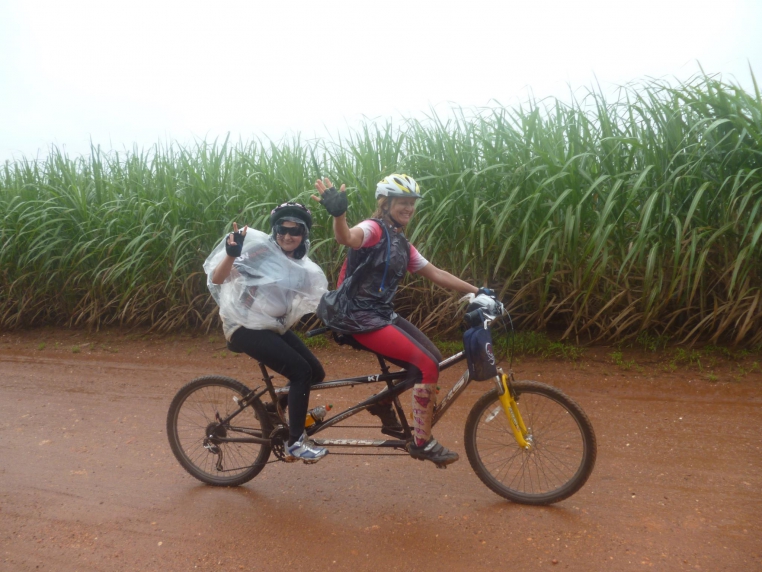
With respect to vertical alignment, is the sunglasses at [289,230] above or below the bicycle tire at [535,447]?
above

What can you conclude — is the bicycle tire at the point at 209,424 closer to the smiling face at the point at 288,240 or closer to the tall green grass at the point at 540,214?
the smiling face at the point at 288,240

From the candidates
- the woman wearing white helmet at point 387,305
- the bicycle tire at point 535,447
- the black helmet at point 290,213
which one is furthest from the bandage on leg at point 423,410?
the black helmet at point 290,213

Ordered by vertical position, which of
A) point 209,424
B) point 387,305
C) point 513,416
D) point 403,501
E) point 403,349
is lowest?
point 403,501

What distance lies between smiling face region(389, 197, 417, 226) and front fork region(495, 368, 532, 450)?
1013 millimetres

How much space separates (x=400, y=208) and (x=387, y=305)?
0.56 metres

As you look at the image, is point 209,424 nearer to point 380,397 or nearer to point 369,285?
point 380,397

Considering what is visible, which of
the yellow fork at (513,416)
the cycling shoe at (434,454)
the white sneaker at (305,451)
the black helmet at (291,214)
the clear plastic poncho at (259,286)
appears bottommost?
the white sneaker at (305,451)

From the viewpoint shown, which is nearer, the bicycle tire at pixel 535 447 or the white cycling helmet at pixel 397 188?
the bicycle tire at pixel 535 447

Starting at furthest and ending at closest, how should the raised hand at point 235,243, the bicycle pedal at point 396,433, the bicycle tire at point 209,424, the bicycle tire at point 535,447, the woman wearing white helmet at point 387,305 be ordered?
1. the bicycle tire at point 209,424
2. the bicycle pedal at point 396,433
3. the woman wearing white helmet at point 387,305
4. the bicycle tire at point 535,447
5. the raised hand at point 235,243

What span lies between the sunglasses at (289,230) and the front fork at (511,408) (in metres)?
1.40

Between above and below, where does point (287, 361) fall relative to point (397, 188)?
below

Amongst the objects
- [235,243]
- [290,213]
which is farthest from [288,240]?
[235,243]

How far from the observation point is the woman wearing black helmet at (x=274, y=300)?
12.8ft

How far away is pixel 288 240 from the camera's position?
13.0ft
